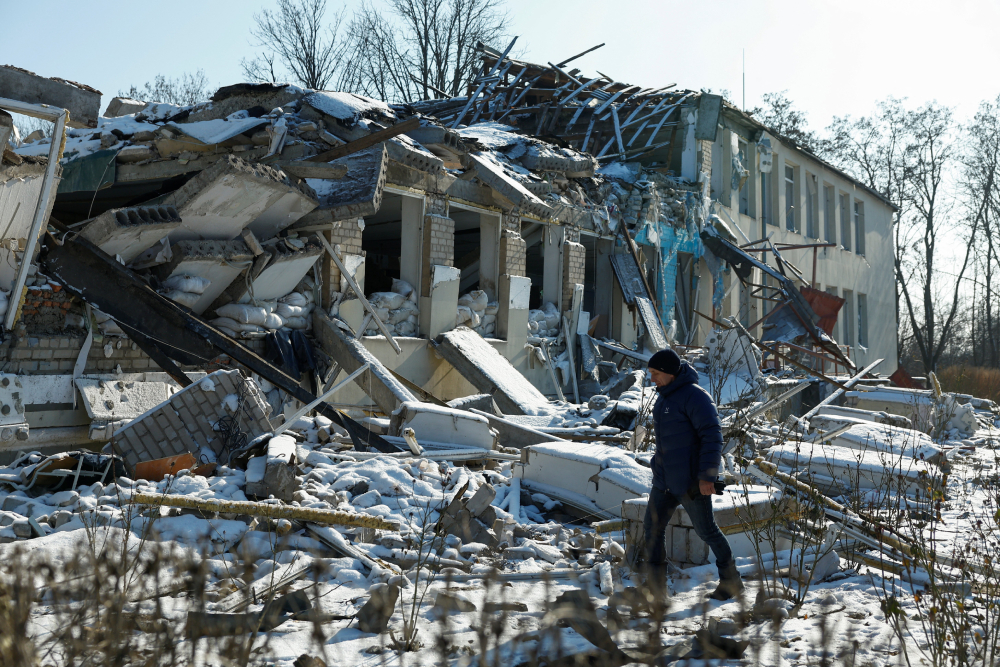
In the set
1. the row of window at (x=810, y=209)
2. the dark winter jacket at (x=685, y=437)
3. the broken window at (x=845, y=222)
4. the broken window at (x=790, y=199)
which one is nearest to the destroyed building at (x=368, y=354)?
the dark winter jacket at (x=685, y=437)

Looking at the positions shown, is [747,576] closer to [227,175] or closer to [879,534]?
[879,534]

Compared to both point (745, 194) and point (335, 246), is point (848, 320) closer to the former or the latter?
point (745, 194)

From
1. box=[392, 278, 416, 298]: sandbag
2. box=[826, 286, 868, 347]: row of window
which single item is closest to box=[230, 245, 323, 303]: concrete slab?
box=[392, 278, 416, 298]: sandbag

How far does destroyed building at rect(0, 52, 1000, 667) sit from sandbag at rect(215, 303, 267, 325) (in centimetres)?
2

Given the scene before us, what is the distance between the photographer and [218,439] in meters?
7.04

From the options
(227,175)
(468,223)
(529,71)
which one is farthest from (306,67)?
(227,175)

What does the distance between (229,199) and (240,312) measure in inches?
49.8

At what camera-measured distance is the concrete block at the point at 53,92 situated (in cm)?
632

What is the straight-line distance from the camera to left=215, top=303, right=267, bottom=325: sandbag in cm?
864

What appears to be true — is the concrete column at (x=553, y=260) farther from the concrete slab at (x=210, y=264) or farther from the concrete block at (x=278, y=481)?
the concrete block at (x=278, y=481)

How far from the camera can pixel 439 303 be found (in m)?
11.4

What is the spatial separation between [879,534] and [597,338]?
33.5ft

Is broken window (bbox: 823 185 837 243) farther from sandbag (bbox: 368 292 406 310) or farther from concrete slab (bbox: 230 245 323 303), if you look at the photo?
concrete slab (bbox: 230 245 323 303)

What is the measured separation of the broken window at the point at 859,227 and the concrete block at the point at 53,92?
25059mm
